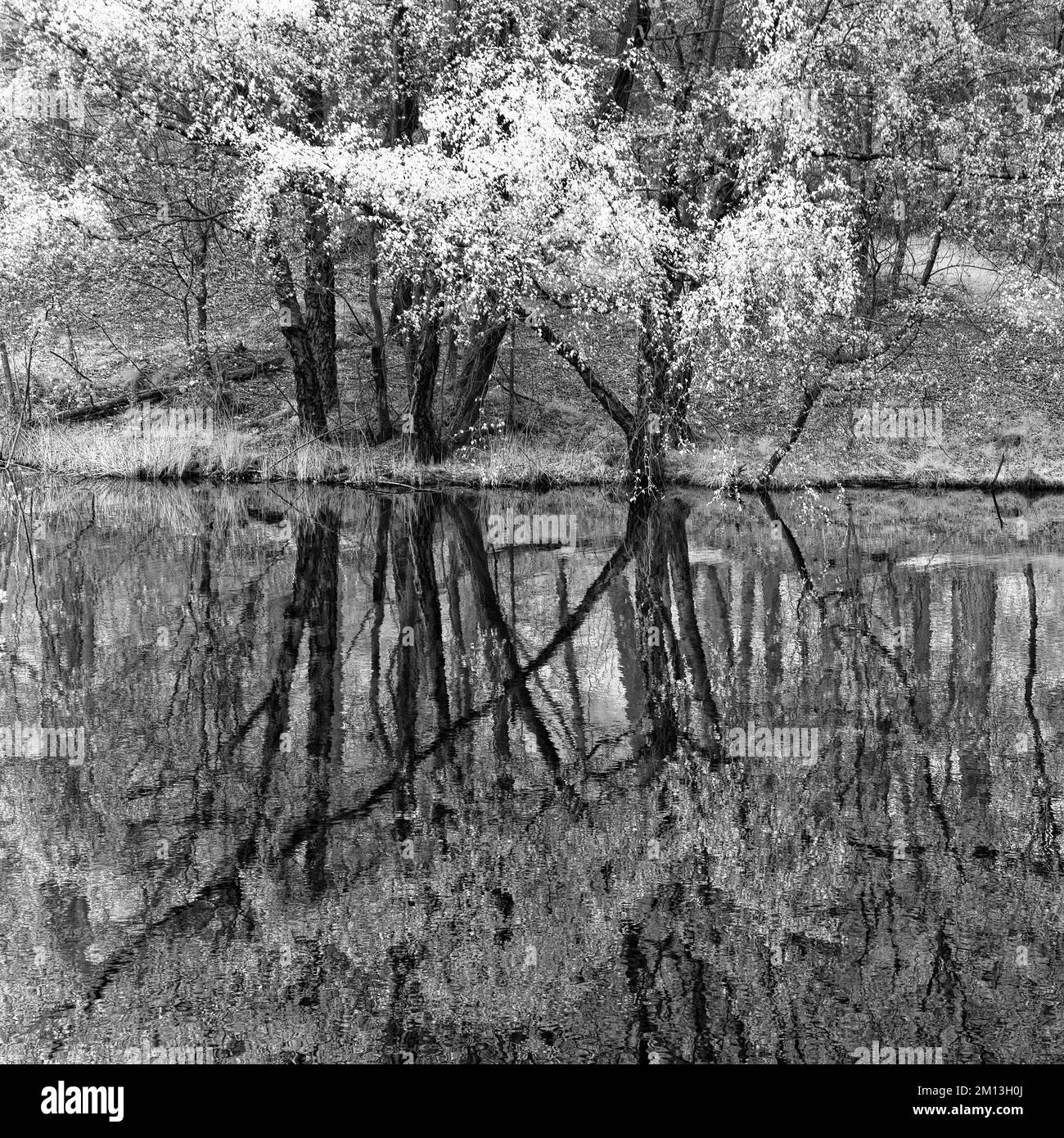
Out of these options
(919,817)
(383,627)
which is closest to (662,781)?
(919,817)

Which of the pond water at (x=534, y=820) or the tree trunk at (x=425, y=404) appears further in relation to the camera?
the tree trunk at (x=425, y=404)

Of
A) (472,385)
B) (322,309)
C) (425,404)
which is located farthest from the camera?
(322,309)

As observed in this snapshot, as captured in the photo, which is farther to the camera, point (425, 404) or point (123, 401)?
point (123, 401)

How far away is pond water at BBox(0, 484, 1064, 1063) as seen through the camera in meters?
4.89

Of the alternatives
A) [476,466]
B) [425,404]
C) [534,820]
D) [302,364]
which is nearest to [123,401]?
[302,364]

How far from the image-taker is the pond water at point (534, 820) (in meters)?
4.89

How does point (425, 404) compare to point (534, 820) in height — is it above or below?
above

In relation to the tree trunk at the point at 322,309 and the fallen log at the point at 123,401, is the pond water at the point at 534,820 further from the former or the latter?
the fallen log at the point at 123,401

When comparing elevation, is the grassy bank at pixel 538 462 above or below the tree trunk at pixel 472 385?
below

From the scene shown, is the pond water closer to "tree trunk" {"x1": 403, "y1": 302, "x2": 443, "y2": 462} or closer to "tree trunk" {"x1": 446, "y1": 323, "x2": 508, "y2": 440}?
"tree trunk" {"x1": 403, "y1": 302, "x2": 443, "y2": 462}

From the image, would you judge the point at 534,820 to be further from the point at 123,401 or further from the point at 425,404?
the point at 123,401

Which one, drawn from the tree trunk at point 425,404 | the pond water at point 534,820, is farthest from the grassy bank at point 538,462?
the pond water at point 534,820

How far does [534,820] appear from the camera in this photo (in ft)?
22.4
